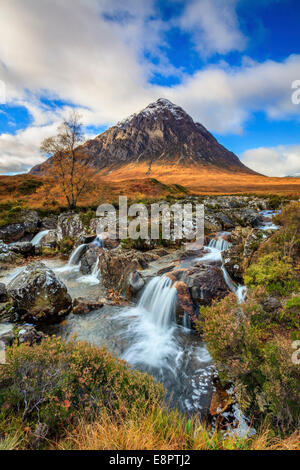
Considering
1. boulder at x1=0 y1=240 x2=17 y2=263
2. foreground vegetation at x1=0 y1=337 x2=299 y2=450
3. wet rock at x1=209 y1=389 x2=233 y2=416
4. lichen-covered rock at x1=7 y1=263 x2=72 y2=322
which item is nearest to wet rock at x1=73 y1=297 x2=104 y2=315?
lichen-covered rock at x1=7 y1=263 x2=72 y2=322

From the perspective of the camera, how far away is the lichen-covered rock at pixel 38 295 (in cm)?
861

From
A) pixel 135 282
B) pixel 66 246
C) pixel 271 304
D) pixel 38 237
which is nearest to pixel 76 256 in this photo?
pixel 66 246

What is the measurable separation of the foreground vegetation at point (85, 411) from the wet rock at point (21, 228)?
21.2 meters

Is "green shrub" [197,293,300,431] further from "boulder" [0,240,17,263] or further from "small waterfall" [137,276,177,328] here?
"boulder" [0,240,17,263]

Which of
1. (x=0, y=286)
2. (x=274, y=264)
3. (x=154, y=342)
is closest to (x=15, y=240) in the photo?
(x=0, y=286)

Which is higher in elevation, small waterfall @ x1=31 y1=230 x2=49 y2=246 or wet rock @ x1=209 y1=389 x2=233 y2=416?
small waterfall @ x1=31 y1=230 x2=49 y2=246

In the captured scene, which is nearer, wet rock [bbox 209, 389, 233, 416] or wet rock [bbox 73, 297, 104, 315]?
wet rock [bbox 209, 389, 233, 416]

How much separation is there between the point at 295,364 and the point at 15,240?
25094 millimetres

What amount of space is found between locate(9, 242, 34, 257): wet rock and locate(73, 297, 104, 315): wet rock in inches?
444

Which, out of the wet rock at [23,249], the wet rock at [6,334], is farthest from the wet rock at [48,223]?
the wet rock at [6,334]

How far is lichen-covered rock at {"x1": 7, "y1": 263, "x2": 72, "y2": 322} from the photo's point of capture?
861 cm

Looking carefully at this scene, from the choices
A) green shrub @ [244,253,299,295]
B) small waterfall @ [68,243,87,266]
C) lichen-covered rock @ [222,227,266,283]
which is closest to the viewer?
Result: green shrub @ [244,253,299,295]

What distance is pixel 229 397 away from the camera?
5.19 meters

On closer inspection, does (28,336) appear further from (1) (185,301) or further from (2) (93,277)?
(2) (93,277)
